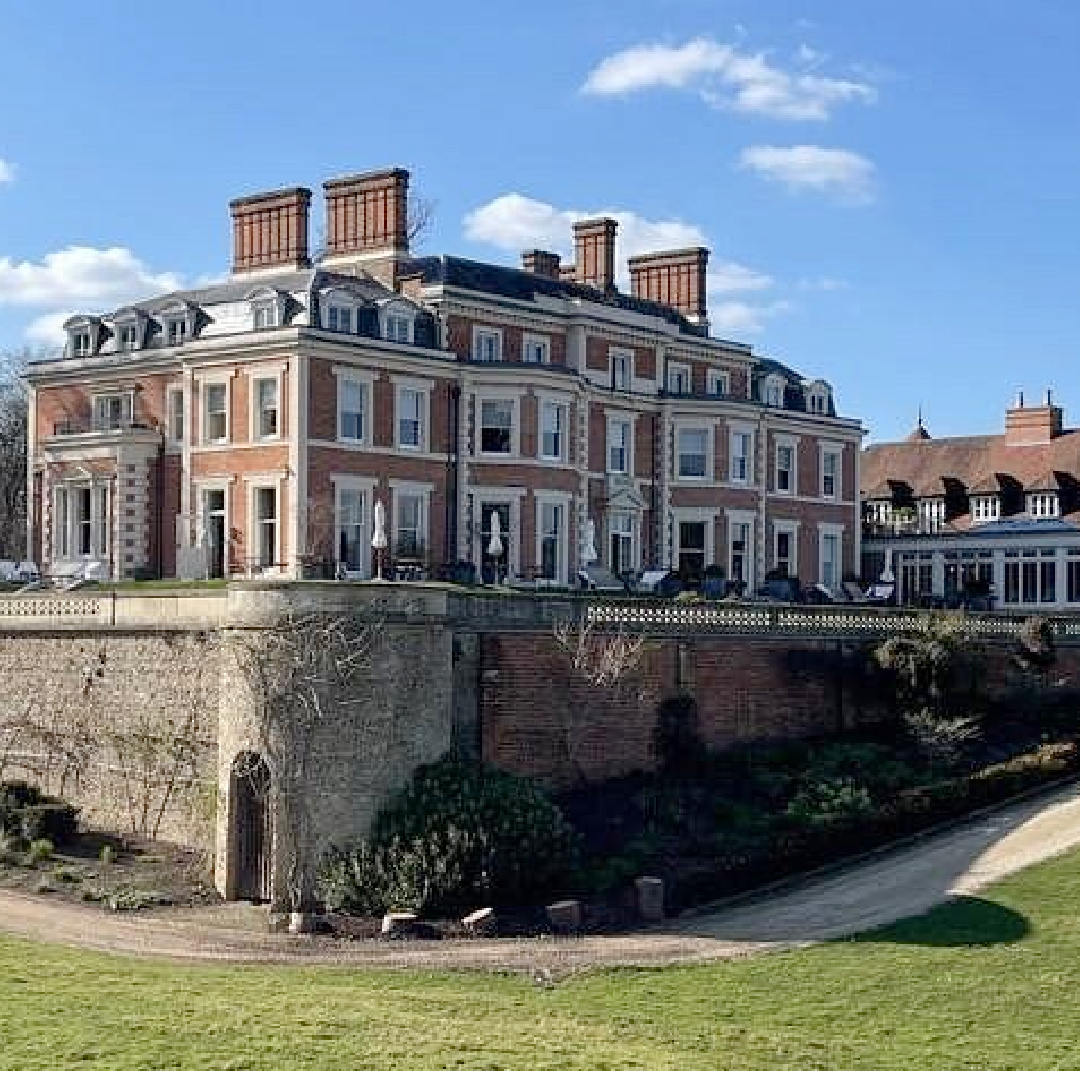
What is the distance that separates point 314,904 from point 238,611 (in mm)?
5302

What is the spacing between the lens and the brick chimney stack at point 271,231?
50500 millimetres

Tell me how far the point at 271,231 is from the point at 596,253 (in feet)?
36.8

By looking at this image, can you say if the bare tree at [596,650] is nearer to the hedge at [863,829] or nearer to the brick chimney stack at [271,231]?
the hedge at [863,829]

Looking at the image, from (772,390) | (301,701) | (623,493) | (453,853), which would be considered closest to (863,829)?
(453,853)

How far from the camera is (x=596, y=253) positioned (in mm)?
56344

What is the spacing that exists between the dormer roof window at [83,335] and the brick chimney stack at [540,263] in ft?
44.8

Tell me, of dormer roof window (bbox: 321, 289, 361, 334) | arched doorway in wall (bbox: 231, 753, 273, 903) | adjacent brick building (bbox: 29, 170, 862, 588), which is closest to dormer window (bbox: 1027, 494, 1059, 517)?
adjacent brick building (bbox: 29, 170, 862, 588)

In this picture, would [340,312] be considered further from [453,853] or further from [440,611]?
[453,853]

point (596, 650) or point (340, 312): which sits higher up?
point (340, 312)

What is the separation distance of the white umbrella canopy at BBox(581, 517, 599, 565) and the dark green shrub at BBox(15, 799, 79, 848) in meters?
17.3

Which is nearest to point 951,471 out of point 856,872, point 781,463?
point 781,463

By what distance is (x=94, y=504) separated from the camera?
48312mm

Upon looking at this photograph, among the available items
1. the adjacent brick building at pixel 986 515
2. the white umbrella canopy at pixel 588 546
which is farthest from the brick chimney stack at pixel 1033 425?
the white umbrella canopy at pixel 588 546

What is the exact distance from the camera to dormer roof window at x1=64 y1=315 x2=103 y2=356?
51406mm
